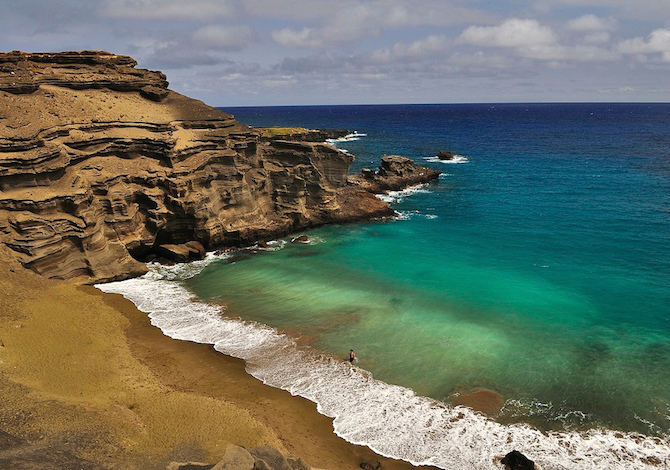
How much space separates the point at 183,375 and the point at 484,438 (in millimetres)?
16684

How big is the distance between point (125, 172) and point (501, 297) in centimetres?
3391

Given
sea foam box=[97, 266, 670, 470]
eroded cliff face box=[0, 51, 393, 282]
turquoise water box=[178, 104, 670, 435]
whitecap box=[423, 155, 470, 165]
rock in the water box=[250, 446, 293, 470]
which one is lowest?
sea foam box=[97, 266, 670, 470]

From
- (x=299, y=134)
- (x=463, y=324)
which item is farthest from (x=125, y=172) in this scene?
(x=299, y=134)

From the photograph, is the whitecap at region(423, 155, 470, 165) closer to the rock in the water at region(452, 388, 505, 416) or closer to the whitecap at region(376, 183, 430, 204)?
the whitecap at region(376, 183, 430, 204)

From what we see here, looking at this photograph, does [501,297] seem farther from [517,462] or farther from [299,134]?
[299,134]

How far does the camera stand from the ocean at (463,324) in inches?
942

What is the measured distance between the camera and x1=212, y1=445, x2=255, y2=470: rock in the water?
1429 centimetres

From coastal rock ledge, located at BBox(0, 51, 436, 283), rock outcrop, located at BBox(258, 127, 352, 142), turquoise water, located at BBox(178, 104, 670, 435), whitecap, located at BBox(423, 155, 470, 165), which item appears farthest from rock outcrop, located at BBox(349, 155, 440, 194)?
whitecap, located at BBox(423, 155, 470, 165)

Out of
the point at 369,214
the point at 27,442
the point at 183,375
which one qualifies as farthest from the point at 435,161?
the point at 27,442

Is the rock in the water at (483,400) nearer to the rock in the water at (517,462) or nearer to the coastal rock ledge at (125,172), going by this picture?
the rock in the water at (517,462)

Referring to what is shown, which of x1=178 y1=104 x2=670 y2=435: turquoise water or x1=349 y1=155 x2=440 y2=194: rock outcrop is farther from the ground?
x1=349 y1=155 x2=440 y2=194: rock outcrop

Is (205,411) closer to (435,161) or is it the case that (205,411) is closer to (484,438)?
(484,438)

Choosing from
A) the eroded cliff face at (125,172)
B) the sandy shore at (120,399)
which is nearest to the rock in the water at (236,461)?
the sandy shore at (120,399)

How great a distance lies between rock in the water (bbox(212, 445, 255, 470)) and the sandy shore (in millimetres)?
5614
